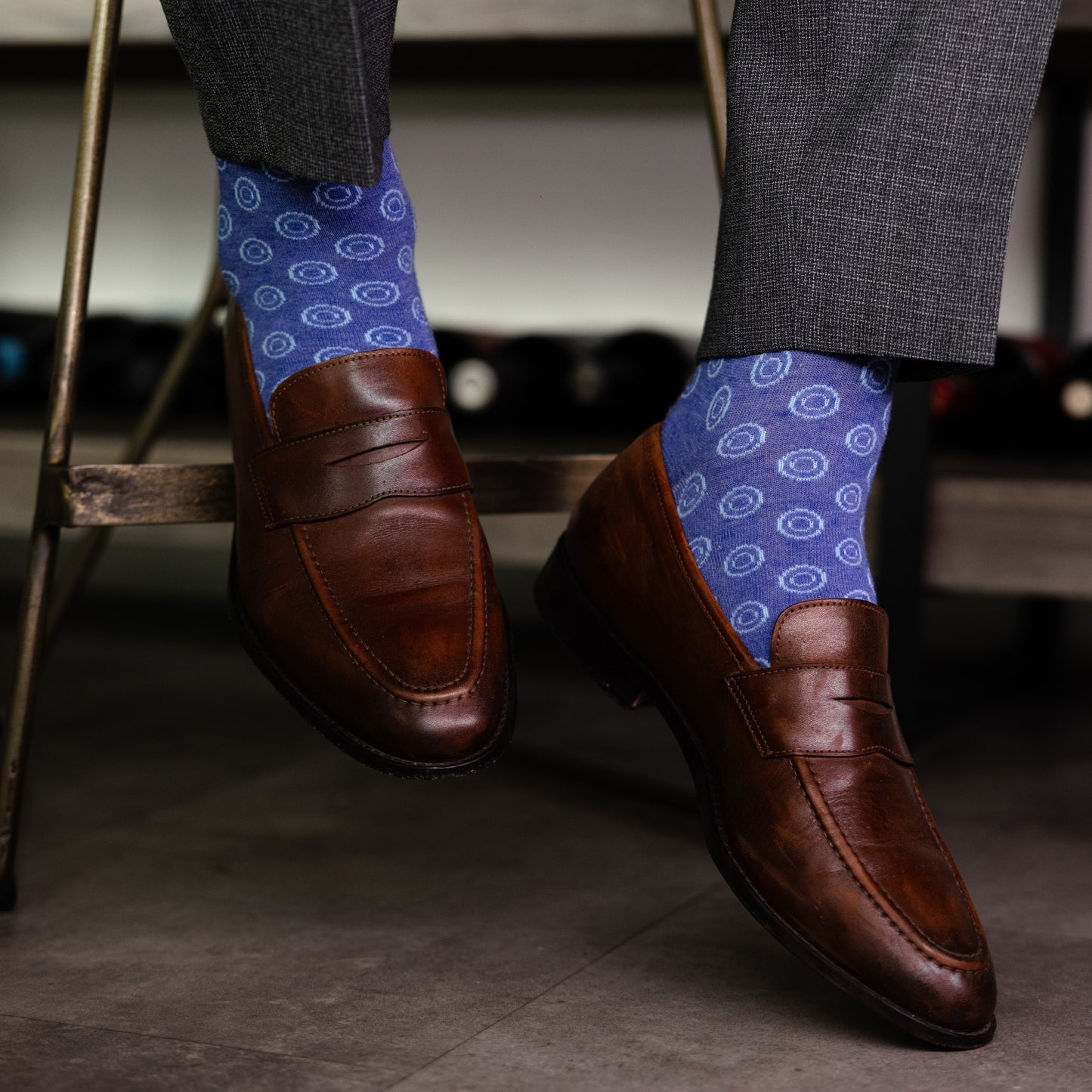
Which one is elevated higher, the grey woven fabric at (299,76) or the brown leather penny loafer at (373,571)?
the grey woven fabric at (299,76)

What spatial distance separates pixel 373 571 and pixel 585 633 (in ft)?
0.53

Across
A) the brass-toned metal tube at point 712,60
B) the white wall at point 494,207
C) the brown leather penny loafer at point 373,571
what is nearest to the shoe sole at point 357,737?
the brown leather penny loafer at point 373,571

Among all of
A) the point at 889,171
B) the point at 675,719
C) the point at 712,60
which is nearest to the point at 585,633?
the point at 675,719

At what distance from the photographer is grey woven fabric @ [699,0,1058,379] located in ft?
2.35

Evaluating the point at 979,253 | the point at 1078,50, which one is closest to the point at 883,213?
the point at 979,253

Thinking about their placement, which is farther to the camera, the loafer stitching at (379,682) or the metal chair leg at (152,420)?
the metal chair leg at (152,420)

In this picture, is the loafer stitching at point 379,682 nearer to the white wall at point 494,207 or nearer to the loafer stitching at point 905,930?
the loafer stitching at point 905,930

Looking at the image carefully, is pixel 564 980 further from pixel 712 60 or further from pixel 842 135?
pixel 712 60

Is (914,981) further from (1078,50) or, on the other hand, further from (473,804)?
(1078,50)

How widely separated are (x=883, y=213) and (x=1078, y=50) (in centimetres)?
100

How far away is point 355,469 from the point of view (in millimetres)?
758

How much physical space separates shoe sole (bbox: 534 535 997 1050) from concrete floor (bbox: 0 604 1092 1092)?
0.02 meters

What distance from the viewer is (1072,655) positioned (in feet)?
6.36

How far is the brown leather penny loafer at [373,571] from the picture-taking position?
702 millimetres
